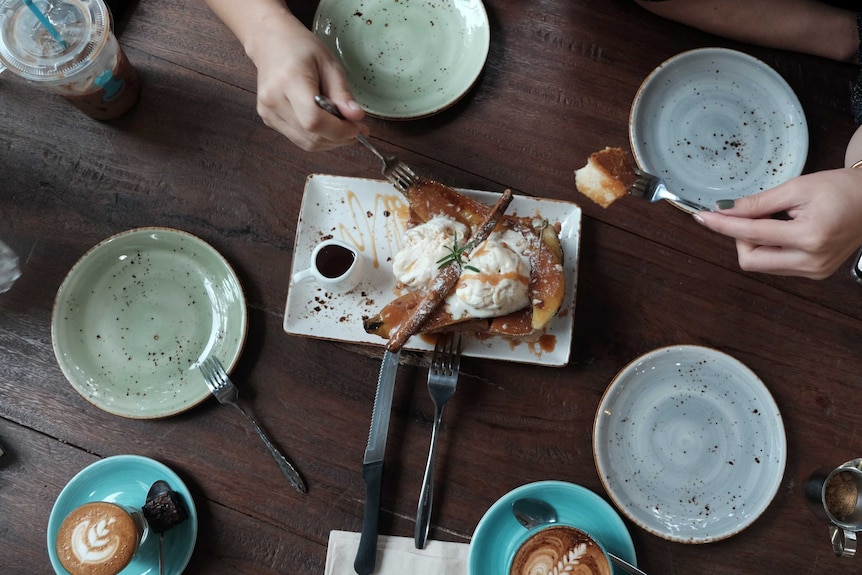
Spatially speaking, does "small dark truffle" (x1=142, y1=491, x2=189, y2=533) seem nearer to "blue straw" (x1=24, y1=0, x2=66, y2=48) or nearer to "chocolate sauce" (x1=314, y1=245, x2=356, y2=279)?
"chocolate sauce" (x1=314, y1=245, x2=356, y2=279)

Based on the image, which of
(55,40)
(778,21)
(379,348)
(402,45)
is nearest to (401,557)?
(379,348)

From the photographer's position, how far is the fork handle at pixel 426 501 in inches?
55.2

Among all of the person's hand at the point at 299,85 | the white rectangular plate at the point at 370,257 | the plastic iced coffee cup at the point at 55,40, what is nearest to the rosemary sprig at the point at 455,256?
the white rectangular plate at the point at 370,257

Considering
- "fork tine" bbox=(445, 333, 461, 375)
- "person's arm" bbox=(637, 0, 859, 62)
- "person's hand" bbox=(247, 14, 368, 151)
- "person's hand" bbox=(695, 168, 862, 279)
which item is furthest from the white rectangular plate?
"person's arm" bbox=(637, 0, 859, 62)

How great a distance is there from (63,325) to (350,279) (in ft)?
2.19

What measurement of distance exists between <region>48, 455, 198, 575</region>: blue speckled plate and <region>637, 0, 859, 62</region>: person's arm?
156cm

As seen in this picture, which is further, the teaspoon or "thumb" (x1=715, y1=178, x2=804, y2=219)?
the teaspoon

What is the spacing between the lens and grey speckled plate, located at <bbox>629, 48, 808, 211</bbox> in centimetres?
148

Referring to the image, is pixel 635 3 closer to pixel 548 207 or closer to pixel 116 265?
pixel 548 207

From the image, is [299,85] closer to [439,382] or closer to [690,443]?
[439,382]

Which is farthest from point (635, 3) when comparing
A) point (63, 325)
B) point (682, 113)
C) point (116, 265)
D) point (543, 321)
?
point (63, 325)

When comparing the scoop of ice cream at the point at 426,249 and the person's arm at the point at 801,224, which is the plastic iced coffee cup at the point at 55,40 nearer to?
the scoop of ice cream at the point at 426,249

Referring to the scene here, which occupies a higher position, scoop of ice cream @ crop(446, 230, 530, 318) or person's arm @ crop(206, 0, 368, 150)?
person's arm @ crop(206, 0, 368, 150)

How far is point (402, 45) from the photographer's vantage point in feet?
4.98
